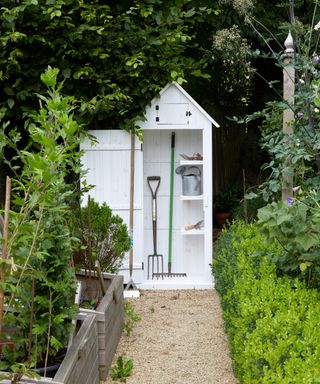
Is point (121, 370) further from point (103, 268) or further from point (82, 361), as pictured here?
point (103, 268)

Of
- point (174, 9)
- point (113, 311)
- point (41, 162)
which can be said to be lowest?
point (113, 311)

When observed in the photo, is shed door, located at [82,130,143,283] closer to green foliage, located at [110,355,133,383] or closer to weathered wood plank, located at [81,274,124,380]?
weathered wood plank, located at [81,274,124,380]

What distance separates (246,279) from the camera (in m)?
4.21

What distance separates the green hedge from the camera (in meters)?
2.77

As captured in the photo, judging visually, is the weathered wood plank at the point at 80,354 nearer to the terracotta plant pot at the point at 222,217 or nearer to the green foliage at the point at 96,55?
the green foliage at the point at 96,55

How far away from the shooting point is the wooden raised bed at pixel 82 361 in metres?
3.25

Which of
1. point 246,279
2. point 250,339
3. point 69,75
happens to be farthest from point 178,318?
point 250,339

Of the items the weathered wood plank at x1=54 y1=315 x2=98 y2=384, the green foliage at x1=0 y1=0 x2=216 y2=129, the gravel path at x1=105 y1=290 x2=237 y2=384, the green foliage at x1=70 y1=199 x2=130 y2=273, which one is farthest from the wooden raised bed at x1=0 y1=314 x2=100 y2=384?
the green foliage at x1=0 y1=0 x2=216 y2=129

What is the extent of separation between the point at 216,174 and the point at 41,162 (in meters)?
9.29

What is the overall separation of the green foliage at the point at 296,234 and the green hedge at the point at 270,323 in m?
0.13

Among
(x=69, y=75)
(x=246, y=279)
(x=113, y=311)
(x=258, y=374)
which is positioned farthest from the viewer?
(x=69, y=75)

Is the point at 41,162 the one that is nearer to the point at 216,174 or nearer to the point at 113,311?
the point at 113,311

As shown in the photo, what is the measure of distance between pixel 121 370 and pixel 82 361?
0.86 metres

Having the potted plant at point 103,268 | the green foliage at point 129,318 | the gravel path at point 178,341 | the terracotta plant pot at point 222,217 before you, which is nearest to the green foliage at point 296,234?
the gravel path at point 178,341
